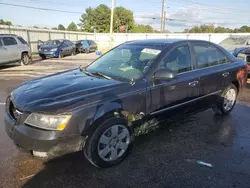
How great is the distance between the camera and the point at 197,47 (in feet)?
13.3

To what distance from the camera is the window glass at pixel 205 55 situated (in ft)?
13.1

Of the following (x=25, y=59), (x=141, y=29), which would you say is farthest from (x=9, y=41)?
(x=141, y=29)

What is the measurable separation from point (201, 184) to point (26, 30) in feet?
67.9

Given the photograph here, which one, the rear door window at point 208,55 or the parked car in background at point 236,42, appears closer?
the rear door window at point 208,55

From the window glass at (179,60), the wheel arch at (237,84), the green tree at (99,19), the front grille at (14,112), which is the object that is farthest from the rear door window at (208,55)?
the green tree at (99,19)

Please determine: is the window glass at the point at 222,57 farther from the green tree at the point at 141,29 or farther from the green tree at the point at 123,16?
the green tree at the point at 141,29

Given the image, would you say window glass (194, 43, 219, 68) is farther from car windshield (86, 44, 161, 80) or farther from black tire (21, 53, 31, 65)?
black tire (21, 53, 31, 65)

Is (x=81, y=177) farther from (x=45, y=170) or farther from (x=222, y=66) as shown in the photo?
(x=222, y=66)

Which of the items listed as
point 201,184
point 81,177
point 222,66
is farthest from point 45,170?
point 222,66

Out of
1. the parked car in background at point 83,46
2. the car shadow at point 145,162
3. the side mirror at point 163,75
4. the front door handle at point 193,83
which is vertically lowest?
the car shadow at point 145,162

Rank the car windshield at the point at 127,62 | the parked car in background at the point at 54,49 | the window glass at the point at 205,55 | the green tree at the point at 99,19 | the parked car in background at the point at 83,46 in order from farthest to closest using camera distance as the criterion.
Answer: the green tree at the point at 99,19
the parked car in background at the point at 83,46
the parked car in background at the point at 54,49
the window glass at the point at 205,55
the car windshield at the point at 127,62

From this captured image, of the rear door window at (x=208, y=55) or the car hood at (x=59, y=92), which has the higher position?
the rear door window at (x=208, y=55)

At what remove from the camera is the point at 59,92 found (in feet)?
9.01

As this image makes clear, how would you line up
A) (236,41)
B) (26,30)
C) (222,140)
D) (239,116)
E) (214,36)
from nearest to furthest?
1. (222,140)
2. (239,116)
3. (236,41)
4. (26,30)
5. (214,36)
